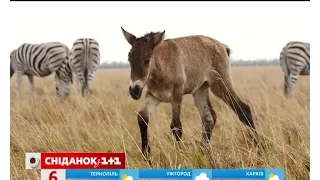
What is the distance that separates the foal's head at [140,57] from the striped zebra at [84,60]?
3.77m

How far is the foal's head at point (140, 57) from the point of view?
3162 millimetres

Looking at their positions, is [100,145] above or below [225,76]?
below

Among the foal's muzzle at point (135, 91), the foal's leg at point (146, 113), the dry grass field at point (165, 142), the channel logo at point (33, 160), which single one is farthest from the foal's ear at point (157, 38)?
the channel logo at point (33, 160)

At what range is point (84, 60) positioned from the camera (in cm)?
732

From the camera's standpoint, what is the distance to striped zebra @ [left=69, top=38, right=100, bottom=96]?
708 cm

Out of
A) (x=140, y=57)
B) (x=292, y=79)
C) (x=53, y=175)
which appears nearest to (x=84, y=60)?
(x=140, y=57)

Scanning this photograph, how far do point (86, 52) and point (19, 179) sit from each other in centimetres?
479

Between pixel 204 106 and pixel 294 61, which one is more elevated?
pixel 294 61

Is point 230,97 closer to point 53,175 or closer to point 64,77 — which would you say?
point 53,175

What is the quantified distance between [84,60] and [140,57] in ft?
14.1

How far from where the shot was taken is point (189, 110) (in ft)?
15.6

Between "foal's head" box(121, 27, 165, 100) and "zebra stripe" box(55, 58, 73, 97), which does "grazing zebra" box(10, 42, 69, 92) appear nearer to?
"zebra stripe" box(55, 58, 73, 97)

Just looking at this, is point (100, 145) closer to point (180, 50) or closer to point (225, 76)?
point (180, 50)
